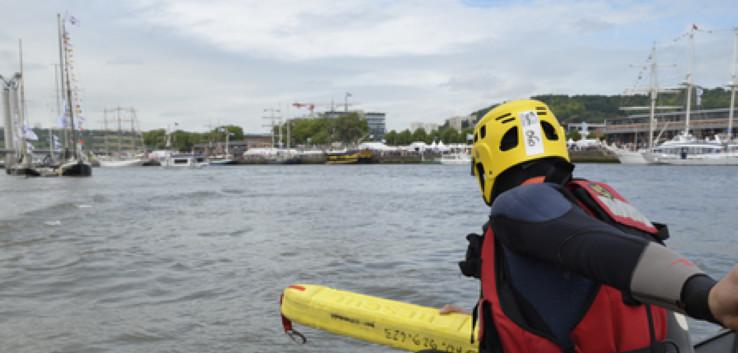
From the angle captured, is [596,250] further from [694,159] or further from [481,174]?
[694,159]

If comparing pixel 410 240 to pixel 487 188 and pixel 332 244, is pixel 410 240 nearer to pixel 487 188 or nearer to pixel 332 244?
pixel 332 244

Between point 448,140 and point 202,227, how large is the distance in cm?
13399

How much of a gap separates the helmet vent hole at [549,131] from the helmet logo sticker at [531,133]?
39 mm

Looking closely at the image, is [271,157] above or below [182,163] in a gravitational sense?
above

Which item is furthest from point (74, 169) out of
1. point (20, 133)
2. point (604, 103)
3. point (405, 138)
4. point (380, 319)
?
point (604, 103)

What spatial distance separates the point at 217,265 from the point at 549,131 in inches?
421

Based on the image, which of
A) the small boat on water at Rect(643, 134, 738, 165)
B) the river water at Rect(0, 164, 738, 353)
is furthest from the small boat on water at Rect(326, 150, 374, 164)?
the river water at Rect(0, 164, 738, 353)

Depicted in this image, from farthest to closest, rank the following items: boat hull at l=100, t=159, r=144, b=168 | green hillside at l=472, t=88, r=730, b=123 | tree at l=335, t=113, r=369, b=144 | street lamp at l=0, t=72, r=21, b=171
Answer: tree at l=335, t=113, r=369, b=144, green hillside at l=472, t=88, r=730, b=123, boat hull at l=100, t=159, r=144, b=168, street lamp at l=0, t=72, r=21, b=171

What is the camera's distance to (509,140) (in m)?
2.31

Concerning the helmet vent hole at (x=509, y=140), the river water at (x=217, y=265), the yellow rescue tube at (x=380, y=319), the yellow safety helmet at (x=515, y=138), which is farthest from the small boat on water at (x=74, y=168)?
the helmet vent hole at (x=509, y=140)

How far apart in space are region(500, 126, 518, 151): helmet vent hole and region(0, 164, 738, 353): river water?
15.7ft

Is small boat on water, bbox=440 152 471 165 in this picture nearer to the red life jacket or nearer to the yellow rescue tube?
the yellow rescue tube

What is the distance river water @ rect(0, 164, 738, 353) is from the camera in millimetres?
7289

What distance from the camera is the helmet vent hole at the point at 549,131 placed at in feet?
7.50
